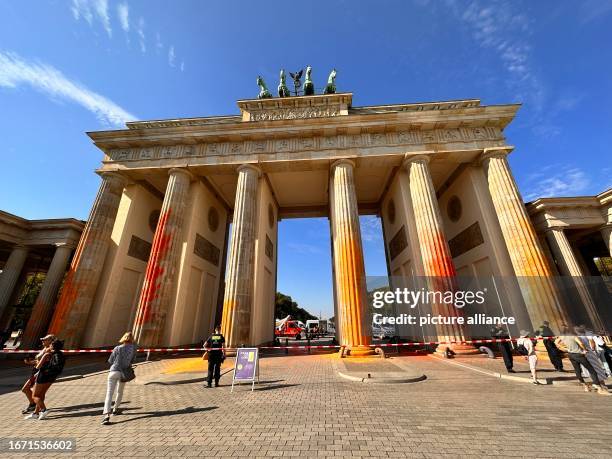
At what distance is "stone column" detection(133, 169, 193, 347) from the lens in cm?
1185

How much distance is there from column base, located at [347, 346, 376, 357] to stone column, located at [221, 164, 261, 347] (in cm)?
503

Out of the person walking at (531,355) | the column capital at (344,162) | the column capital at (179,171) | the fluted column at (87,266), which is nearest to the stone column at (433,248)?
the column capital at (344,162)

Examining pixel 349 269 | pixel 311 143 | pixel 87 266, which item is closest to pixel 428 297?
pixel 349 269

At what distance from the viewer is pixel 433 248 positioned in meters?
12.2

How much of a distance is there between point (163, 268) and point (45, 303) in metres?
9.00

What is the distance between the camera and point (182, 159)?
15.5 metres

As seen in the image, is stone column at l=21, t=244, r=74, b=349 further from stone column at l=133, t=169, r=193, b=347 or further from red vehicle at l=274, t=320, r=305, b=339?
red vehicle at l=274, t=320, r=305, b=339

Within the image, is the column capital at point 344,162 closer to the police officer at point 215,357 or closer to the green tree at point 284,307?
the police officer at point 215,357

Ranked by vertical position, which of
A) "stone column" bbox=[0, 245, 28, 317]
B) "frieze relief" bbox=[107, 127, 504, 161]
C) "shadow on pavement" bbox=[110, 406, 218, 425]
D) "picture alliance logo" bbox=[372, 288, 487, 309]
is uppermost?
"frieze relief" bbox=[107, 127, 504, 161]

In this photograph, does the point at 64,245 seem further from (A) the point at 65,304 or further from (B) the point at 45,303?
(A) the point at 65,304

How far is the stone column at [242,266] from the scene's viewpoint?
11.6 meters

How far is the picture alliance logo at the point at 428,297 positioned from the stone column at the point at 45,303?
763 inches

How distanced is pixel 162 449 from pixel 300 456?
191 centimetres

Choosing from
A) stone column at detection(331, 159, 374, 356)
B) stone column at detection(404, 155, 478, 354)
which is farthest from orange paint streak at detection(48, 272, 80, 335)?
stone column at detection(404, 155, 478, 354)
